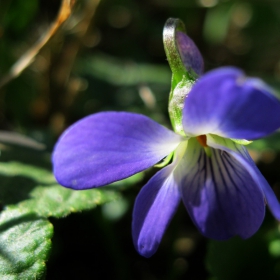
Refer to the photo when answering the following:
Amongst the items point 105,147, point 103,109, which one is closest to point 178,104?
point 105,147

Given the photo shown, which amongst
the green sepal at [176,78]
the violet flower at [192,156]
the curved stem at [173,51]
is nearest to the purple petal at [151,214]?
the violet flower at [192,156]

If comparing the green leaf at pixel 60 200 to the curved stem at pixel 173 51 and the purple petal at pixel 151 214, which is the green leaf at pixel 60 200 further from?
the curved stem at pixel 173 51

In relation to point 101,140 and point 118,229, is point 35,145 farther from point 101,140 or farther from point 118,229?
point 101,140

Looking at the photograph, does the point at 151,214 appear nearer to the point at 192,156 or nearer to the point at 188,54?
the point at 192,156

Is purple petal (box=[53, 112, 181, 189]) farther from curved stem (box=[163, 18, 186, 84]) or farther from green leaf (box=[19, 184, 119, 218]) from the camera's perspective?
green leaf (box=[19, 184, 119, 218])

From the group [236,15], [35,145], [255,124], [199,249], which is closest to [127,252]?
[199,249]

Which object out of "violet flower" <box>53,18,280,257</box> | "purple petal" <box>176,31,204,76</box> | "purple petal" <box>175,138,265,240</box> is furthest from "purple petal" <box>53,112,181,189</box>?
"purple petal" <box>176,31,204,76</box>
